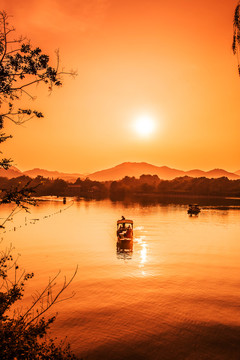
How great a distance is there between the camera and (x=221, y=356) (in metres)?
18.9

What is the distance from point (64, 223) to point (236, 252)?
52563 mm

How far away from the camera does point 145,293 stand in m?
30.1

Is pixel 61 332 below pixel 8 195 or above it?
below

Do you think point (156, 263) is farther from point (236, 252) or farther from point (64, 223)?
point (64, 223)

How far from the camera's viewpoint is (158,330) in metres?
22.2

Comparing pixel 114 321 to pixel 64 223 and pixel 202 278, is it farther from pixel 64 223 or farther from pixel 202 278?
pixel 64 223

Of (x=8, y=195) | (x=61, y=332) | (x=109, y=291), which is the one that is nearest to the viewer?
(x=8, y=195)

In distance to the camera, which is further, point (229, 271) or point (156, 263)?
point (156, 263)

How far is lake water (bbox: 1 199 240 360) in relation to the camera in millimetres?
20281

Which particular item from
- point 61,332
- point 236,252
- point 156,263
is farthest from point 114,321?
point 236,252

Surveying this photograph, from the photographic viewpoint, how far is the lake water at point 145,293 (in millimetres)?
20281

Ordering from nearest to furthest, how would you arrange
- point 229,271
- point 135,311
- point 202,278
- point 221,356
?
point 221,356 → point 135,311 → point 202,278 → point 229,271

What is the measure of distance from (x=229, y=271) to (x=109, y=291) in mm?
18425

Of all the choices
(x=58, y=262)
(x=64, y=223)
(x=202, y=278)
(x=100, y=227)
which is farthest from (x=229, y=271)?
(x=64, y=223)
